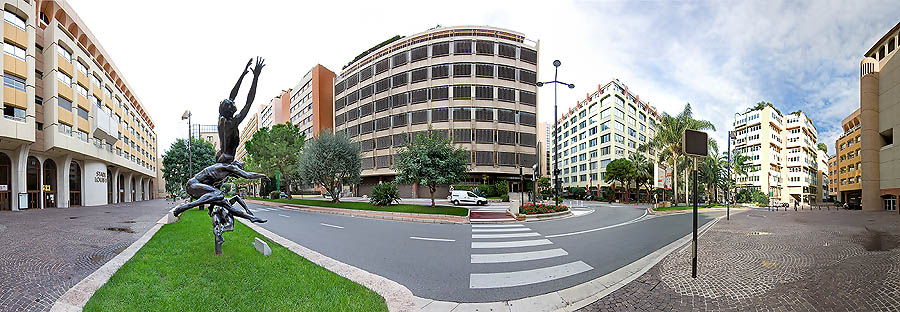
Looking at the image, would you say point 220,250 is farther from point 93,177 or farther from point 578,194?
point 578,194

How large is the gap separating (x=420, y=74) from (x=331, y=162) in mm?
21169

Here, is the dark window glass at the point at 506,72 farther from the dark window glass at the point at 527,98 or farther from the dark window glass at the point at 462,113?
the dark window glass at the point at 462,113

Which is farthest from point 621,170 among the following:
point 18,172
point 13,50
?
point 18,172

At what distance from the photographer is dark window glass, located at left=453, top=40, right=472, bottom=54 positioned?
42.9 m

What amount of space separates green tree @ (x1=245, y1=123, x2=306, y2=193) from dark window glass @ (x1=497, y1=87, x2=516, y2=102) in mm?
25798

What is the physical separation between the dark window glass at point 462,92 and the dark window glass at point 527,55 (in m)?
8.78

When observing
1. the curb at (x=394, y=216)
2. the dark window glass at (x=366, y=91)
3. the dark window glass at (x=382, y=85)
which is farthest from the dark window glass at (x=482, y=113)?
the curb at (x=394, y=216)

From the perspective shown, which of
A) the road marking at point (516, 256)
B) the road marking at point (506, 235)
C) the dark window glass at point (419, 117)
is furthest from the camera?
the dark window glass at point (419, 117)

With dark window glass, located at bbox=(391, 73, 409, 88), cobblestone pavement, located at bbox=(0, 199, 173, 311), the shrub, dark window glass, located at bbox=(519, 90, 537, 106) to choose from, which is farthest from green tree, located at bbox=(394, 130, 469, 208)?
dark window glass, located at bbox=(391, 73, 409, 88)

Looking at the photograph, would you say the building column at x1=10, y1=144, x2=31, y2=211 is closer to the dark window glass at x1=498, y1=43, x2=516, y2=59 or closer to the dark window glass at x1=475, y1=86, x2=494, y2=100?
the dark window glass at x1=475, y1=86, x2=494, y2=100

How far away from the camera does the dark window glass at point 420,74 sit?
43950 mm

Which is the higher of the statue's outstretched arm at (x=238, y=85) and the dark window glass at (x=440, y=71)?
the dark window glass at (x=440, y=71)

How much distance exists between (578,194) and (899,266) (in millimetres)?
55600

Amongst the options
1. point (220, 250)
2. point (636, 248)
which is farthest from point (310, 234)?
point (636, 248)
